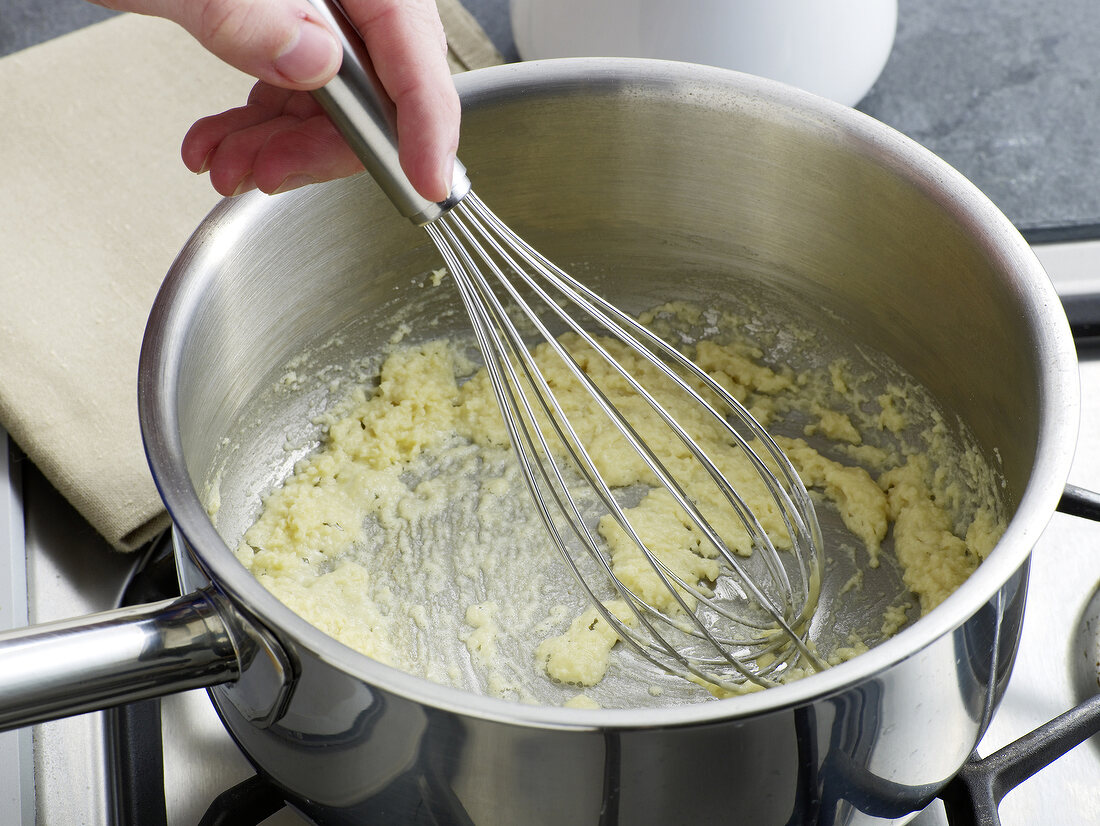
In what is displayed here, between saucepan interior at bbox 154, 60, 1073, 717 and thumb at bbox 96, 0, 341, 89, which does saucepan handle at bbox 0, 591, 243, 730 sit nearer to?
saucepan interior at bbox 154, 60, 1073, 717

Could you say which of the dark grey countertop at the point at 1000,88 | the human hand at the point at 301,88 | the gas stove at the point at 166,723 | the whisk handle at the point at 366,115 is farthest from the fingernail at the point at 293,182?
the dark grey countertop at the point at 1000,88

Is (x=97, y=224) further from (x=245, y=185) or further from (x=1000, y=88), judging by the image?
(x=1000, y=88)

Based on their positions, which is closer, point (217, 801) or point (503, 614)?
point (217, 801)

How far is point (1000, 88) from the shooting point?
0.95m

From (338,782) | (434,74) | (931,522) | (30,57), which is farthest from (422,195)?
(30,57)

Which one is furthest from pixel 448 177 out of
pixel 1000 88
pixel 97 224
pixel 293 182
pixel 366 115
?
pixel 1000 88

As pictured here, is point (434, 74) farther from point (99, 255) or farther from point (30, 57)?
point (30, 57)

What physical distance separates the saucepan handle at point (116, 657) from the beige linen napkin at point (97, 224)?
247mm

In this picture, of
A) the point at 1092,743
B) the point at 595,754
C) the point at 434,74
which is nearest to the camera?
the point at 595,754

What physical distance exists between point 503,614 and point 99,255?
0.39 metres

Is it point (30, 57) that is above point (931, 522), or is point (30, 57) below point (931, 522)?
above

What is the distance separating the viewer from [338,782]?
1.55 feet

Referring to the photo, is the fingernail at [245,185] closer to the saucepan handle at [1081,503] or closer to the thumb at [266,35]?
the thumb at [266,35]

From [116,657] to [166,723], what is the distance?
20 centimetres
